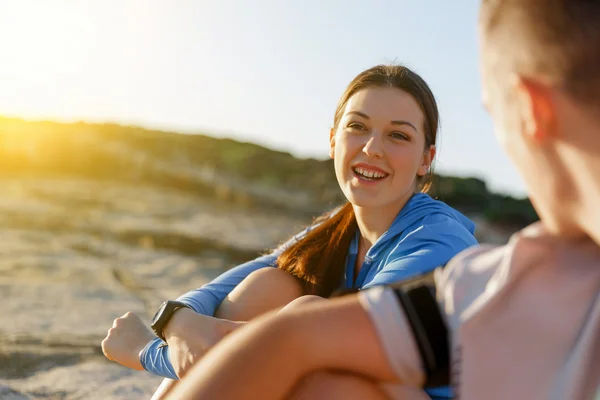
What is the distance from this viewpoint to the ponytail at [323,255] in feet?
8.04

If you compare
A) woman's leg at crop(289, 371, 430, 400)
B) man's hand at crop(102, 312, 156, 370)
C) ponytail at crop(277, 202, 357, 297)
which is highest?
woman's leg at crop(289, 371, 430, 400)

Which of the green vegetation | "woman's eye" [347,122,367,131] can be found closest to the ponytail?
"woman's eye" [347,122,367,131]

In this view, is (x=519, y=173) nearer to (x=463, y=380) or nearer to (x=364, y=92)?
(x=463, y=380)

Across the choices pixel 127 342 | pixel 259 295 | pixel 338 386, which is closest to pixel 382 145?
pixel 259 295

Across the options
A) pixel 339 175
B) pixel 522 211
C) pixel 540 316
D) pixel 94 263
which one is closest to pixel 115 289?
pixel 94 263

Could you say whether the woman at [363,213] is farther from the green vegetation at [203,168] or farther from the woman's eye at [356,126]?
the green vegetation at [203,168]

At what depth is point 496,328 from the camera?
3.14 ft

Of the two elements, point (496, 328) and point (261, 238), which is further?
point (261, 238)

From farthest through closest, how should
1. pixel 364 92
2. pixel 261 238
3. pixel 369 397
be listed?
1. pixel 261 238
2. pixel 364 92
3. pixel 369 397

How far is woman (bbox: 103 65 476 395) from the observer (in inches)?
92.1

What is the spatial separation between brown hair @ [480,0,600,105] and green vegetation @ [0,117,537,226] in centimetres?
843

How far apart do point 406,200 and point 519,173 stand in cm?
158

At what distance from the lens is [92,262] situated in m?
5.38

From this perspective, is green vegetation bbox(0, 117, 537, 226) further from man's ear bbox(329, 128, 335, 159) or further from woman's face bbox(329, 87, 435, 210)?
woman's face bbox(329, 87, 435, 210)
